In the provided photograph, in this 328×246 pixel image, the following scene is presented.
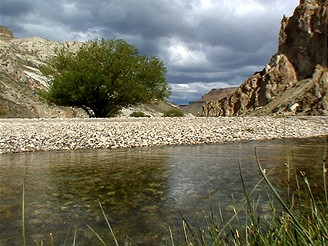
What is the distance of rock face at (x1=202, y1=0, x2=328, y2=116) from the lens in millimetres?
45844

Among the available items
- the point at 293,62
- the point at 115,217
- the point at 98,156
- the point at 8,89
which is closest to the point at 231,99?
the point at 293,62

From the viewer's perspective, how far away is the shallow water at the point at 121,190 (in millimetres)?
4652

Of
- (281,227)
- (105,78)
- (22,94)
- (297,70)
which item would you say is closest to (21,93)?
(22,94)

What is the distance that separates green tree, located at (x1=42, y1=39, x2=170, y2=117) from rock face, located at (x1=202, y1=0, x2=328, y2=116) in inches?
764

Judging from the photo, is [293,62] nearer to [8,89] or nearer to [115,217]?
[115,217]

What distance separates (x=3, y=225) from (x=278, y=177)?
601 centimetres

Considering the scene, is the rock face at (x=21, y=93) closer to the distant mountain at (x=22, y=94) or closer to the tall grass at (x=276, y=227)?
the distant mountain at (x=22, y=94)

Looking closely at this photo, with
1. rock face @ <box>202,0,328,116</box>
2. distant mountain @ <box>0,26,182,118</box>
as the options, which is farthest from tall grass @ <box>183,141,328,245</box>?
distant mountain @ <box>0,26,182,118</box>

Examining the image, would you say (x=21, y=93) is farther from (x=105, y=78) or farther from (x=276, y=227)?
(x=276, y=227)

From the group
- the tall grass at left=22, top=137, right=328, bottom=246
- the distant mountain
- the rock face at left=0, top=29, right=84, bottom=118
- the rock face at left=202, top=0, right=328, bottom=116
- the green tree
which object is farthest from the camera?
the rock face at left=0, top=29, right=84, bottom=118

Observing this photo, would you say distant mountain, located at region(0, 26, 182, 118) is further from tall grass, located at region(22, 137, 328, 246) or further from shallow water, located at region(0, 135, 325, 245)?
tall grass, located at region(22, 137, 328, 246)

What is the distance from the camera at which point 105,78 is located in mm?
34906

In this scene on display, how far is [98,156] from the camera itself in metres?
11.8

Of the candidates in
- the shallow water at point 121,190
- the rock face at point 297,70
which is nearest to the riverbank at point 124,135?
the shallow water at point 121,190
